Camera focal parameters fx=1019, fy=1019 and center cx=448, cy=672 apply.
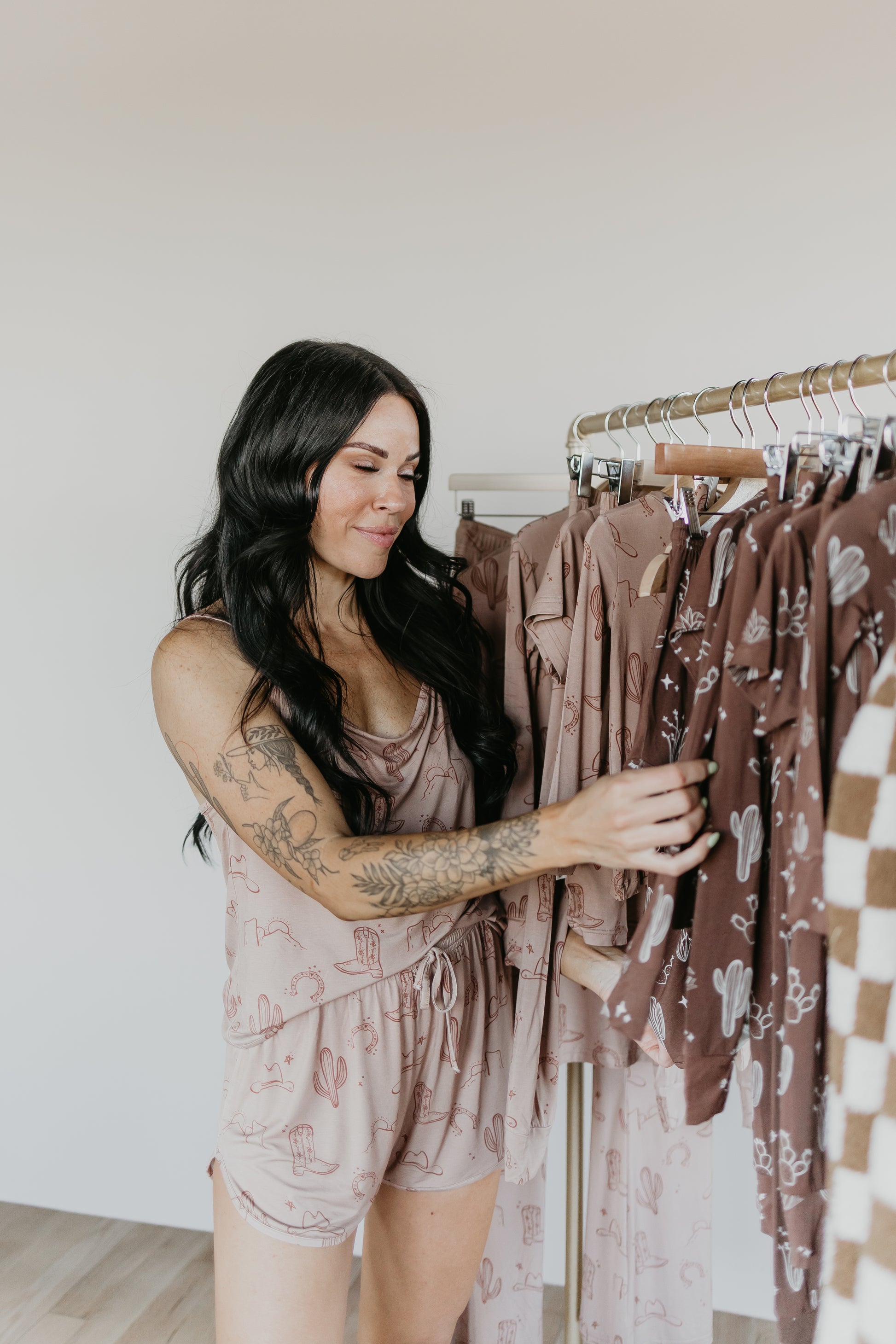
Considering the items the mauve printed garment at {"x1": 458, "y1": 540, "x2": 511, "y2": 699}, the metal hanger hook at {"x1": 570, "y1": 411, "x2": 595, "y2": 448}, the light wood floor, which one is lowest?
the light wood floor

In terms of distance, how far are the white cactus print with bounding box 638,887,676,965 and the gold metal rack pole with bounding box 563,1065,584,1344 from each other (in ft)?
2.04

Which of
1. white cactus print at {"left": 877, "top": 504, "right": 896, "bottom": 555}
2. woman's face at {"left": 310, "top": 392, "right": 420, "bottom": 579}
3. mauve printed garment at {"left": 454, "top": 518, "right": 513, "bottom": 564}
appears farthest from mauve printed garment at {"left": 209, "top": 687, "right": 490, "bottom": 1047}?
white cactus print at {"left": 877, "top": 504, "right": 896, "bottom": 555}

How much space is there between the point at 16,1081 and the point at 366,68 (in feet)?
7.88

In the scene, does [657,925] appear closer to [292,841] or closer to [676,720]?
[676,720]

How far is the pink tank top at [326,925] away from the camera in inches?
50.0

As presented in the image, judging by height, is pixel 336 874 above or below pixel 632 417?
below

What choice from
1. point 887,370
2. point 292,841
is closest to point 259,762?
point 292,841

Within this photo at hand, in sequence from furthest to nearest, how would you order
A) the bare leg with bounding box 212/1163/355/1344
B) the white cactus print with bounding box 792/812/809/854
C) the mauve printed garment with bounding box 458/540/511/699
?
the mauve printed garment with bounding box 458/540/511/699 < the bare leg with bounding box 212/1163/355/1344 < the white cactus print with bounding box 792/812/809/854

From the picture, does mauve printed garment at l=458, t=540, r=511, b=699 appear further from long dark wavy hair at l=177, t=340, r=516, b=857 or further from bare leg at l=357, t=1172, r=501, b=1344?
bare leg at l=357, t=1172, r=501, b=1344

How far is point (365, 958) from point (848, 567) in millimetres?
775

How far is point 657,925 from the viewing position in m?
0.96

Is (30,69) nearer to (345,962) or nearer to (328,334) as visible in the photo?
(328,334)

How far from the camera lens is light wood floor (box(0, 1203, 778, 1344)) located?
2.05m

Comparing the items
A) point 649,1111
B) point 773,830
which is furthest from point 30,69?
point 649,1111
